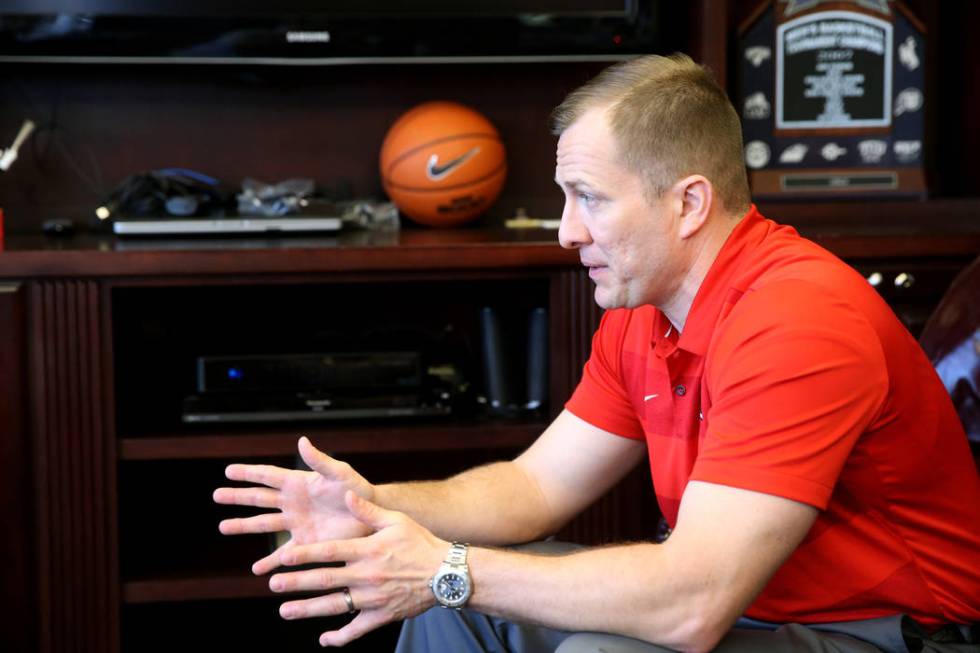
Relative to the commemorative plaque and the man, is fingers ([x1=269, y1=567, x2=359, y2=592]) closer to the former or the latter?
the man

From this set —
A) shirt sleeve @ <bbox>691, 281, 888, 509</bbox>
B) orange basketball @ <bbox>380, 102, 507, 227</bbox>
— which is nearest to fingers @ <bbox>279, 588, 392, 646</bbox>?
shirt sleeve @ <bbox>691, 281, 888, 509</bbox>

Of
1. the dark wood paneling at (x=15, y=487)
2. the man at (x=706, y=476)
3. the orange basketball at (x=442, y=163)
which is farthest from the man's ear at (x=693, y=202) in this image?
the dark wood paneling at (x=15, y=487)

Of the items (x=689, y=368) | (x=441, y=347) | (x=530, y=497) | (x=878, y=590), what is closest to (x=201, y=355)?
(x=441, y=347)

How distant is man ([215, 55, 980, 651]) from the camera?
3.97 ft

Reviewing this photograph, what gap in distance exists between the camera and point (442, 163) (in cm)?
240

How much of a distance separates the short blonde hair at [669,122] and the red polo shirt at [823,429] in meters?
0.08

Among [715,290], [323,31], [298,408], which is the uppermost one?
[323,31]

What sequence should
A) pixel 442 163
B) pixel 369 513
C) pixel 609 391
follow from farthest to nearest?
pixel 442 163 → pixel 609 391 → pixel 369 513

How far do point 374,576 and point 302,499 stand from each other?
218 millimetres

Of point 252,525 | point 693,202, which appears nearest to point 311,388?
point 252,525

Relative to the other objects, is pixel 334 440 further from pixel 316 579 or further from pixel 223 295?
pixel 316 579

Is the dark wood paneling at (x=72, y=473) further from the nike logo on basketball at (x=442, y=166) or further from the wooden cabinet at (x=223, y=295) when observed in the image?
the nike logo on basketball at (x=442, y=166)

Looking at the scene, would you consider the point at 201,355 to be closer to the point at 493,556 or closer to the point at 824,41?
the point at 493,556

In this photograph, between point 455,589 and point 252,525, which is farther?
point 252,525
